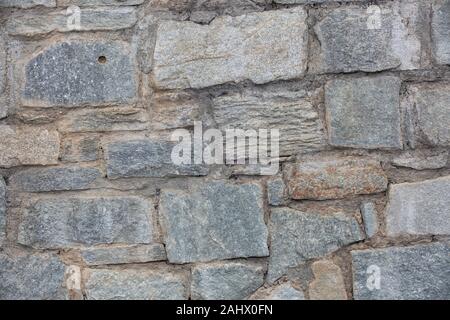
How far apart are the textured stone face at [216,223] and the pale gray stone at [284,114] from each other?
227mm

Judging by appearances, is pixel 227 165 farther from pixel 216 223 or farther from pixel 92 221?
pixel 92 221

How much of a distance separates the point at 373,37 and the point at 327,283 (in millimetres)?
920

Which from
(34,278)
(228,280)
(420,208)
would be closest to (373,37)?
(420,208)

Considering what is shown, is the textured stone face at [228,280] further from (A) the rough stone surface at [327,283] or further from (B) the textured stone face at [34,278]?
(B) the textured stone face at [34,278]

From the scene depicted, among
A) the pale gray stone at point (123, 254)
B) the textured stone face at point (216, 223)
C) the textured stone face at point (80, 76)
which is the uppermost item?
the textured stone face at point (80, 76)

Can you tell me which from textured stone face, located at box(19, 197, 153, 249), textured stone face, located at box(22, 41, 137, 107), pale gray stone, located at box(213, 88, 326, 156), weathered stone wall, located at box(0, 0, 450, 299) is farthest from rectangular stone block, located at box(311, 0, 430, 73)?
textured stone face, located at box(19, 197, 153, 249)

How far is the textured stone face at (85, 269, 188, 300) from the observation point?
230 centimetres

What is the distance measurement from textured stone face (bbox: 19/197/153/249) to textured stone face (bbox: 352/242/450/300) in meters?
Answer: 0.80

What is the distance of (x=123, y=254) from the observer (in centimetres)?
231

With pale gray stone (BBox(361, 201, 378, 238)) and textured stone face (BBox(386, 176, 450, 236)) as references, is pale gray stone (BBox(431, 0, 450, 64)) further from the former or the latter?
pale gray stone (BBox(361, 201, 378, 238))

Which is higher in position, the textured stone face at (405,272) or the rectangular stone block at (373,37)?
the rectangular stone block at (373,37)

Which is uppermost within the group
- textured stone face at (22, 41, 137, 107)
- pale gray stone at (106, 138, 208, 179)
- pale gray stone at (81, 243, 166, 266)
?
textured stone face at (22, 41, 137, 107)

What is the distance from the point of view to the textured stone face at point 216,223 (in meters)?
2.29

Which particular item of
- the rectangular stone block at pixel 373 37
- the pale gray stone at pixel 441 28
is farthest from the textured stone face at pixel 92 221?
the pale gray stone at pixel 441 28
